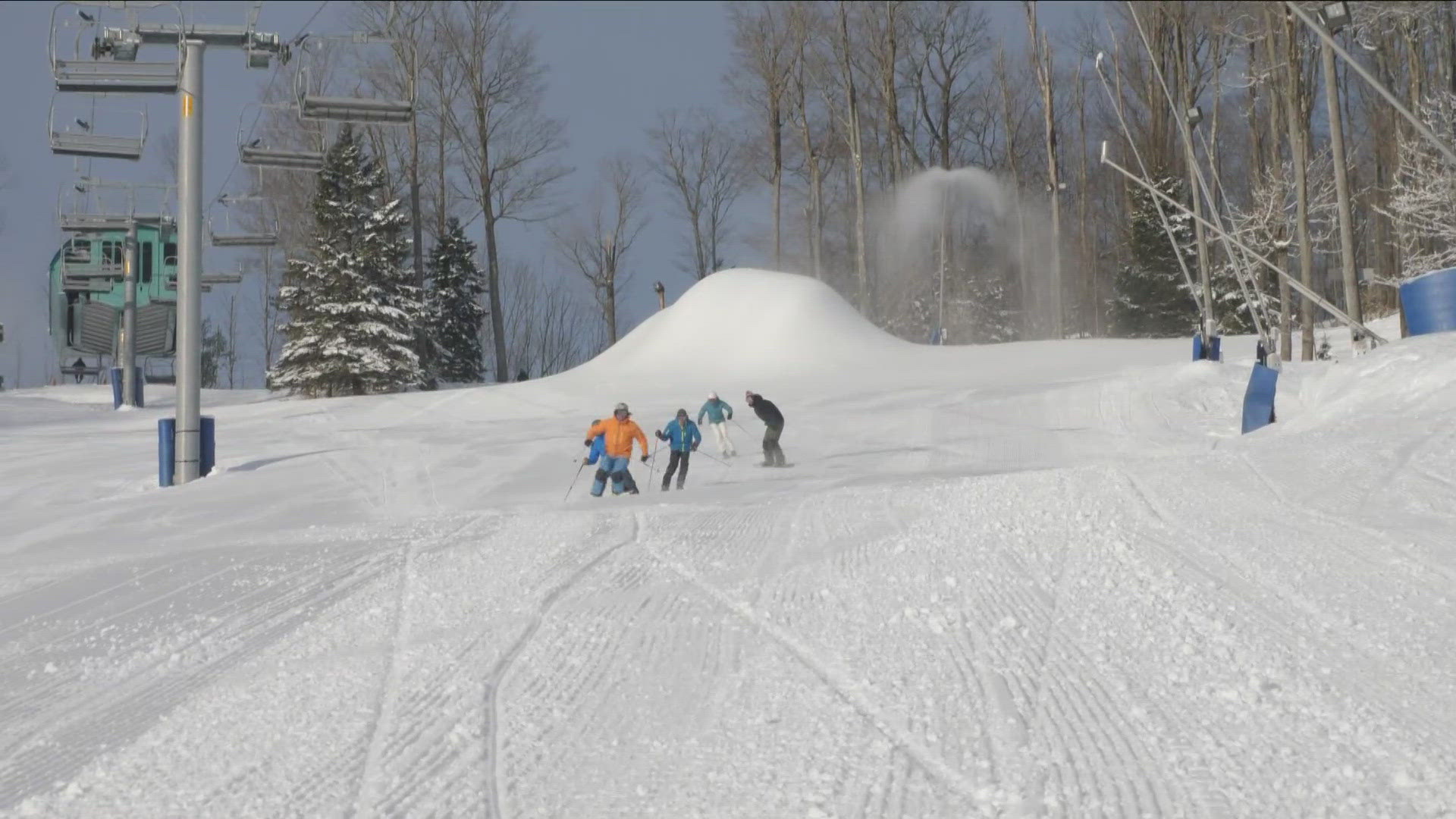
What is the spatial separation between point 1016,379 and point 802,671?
21.6 meters

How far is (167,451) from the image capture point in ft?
53.2

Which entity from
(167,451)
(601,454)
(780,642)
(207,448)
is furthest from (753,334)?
(780,642)

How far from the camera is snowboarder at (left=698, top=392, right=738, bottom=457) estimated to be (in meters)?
19.1

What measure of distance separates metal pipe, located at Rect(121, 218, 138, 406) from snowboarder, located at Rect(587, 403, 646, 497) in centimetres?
2121

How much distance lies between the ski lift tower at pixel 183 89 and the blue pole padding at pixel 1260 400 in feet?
46.4

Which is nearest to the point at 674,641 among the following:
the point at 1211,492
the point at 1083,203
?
the point at 1211,492

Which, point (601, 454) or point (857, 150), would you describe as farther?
point (857, 150)

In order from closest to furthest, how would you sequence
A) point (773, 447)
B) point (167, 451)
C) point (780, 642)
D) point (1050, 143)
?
point (780, 642) < point (167, 451) < point (773, 447) < point (1050, 143)

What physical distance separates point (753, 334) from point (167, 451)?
64.2 ft

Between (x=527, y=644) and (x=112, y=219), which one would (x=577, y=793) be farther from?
(x=112, y=219)

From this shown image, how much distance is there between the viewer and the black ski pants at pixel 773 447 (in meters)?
18.1

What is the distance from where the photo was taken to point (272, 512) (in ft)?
45.2

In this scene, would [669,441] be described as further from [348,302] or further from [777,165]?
[777,165]

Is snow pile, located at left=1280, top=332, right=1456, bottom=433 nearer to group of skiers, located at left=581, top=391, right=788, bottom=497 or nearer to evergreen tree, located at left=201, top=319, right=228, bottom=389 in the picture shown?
group of skiers, located at left=581, top=391, right=788, bottom=497
